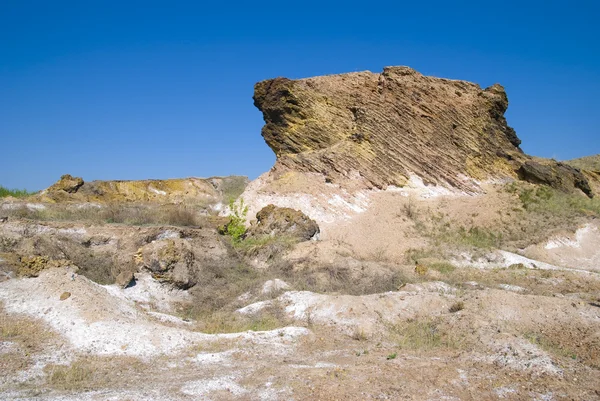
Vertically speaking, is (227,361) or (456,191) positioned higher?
(456,191)

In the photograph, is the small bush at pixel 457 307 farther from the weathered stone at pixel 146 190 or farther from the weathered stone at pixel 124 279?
the weathered stone at pixel 146 190

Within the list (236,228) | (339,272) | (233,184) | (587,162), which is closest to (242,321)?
(339,272)

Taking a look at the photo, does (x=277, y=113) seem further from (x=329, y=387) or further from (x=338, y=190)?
(x=329, y=387)

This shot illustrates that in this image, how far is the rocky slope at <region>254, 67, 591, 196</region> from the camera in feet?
65.9

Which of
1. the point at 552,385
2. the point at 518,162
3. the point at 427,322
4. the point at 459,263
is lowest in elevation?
the point at 552,385

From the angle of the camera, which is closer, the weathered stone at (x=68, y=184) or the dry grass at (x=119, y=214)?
the dry grass at (x=119, y=214)

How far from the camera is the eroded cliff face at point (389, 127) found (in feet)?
66.0

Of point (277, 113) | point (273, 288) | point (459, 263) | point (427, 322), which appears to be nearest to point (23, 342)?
point (273, 288)

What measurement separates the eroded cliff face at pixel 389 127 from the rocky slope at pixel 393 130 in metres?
0.04

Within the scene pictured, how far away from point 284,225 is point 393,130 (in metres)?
7.33

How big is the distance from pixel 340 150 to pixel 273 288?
9.82 meters

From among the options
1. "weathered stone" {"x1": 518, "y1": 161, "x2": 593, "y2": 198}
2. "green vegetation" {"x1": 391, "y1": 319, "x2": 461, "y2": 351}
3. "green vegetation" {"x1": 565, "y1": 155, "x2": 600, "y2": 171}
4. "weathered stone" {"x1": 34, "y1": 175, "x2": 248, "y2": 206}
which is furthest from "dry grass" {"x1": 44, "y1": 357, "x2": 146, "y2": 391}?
"green vegetation" {"x1": 565, "y1": 155, "x2": 600, "y2": 171}

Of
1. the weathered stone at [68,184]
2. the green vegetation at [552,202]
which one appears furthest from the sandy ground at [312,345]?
the weathered stone at [68,184]

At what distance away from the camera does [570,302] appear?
29.7 ft
